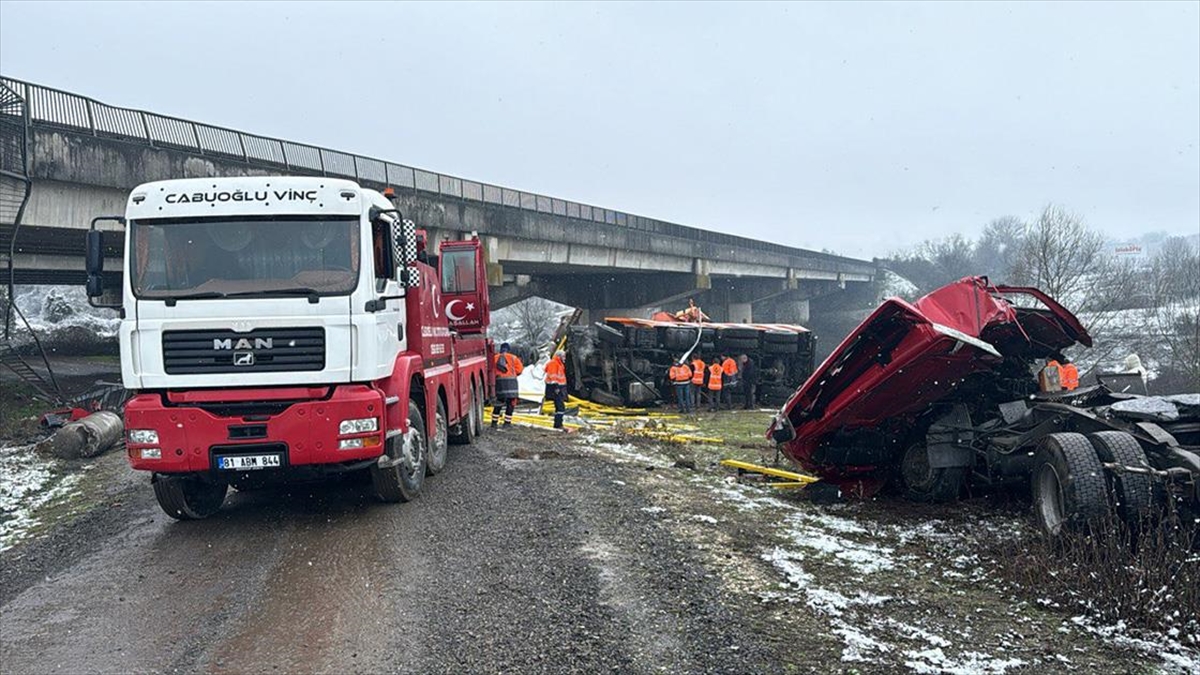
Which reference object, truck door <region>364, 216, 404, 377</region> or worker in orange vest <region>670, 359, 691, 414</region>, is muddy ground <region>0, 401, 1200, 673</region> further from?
worker in orange vest <region>670, 359, 691, 414</region>

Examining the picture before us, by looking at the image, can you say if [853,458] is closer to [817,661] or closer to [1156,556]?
[1156,556]

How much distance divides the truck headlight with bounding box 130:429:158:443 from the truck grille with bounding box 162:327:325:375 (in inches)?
19.1

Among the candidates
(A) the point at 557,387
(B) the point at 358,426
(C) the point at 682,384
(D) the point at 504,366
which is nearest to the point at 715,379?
(C) the point at 682,384

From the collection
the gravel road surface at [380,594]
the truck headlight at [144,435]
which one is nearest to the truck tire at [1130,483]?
the gravel road surface at [380,594]

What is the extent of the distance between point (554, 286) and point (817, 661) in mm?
39748

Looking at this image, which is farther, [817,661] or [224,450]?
[224,450]

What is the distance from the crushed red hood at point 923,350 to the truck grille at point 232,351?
15.4 feet

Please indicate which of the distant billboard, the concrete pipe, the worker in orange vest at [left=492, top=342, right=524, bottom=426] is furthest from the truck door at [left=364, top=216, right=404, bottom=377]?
the distant billboard

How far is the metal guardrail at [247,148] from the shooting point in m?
15.7

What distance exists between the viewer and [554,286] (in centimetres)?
4362

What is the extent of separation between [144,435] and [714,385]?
49.4ft

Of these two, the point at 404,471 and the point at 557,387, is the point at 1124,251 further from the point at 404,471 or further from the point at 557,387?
the point at 404,471

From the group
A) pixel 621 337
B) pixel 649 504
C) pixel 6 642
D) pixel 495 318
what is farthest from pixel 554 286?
pixel 6 642

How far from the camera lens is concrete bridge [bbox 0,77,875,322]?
1559cm
